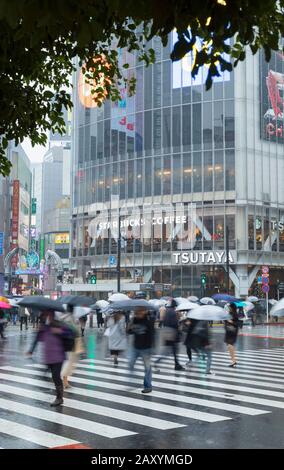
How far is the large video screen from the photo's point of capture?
63.7m

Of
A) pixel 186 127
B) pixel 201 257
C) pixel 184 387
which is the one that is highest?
pixel 186 127

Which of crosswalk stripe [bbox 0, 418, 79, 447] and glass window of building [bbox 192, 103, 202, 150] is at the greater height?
glass window of building [bbox 192, 103, 202, 150]

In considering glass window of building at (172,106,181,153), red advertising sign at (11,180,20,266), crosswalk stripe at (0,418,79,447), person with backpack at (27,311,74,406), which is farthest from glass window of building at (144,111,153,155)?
crosswalk stripe at (0,418,79,447)

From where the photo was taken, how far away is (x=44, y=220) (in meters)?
179

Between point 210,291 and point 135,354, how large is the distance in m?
49.2

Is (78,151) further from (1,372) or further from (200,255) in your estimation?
(1,372)

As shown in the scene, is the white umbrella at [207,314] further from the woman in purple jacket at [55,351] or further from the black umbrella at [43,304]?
the woman in purple jacket at [55,351]

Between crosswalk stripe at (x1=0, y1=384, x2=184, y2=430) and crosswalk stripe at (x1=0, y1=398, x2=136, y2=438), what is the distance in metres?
0.59

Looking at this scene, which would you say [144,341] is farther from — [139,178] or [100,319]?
[139,178]

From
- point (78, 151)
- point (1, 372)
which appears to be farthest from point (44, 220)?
point (1, 372)

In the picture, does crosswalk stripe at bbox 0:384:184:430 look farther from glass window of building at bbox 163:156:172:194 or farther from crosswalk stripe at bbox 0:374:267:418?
glass window of building at bbox 163:156:172:194

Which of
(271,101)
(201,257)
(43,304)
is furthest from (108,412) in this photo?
(271,101)

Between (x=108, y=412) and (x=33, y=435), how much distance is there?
210cm

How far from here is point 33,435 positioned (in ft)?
28.2
